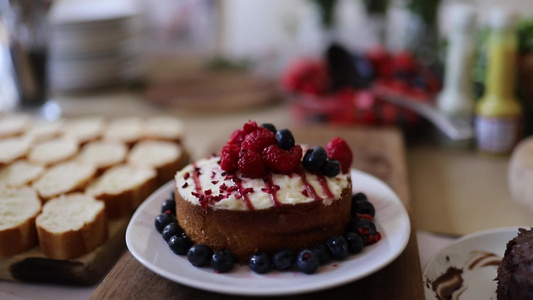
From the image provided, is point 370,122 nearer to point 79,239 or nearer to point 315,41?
point 315,41

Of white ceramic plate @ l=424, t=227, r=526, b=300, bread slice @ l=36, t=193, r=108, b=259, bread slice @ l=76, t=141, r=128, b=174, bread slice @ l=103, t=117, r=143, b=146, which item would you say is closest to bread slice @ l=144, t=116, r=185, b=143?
bread slice @ l=103, t=117, r=143, b=146

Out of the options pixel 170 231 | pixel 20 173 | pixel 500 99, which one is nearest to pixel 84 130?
pixel 20 173

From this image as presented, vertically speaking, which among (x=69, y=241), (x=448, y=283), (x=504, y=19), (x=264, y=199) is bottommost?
(x=448, y=283)

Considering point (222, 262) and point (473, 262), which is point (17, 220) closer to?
point (222, 262)

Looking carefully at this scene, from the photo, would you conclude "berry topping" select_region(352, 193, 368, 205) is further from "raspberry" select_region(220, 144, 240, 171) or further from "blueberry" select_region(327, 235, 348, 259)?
"raspberry" select_region(220, 144, 240, 171)

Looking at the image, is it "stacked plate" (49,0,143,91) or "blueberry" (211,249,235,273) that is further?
"stacked plate" (49,0,143,91)

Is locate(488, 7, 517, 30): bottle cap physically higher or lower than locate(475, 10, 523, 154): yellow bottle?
higher
